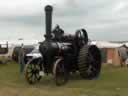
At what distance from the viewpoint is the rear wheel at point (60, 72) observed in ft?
44.5

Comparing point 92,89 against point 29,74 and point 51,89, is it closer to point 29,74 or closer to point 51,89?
point 51,89

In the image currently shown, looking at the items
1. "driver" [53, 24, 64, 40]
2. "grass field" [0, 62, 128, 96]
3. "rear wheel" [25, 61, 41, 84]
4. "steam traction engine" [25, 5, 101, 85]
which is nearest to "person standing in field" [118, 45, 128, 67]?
"steam traction engine" [25, 5, 101, 85]

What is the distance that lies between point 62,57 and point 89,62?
140 centimetres

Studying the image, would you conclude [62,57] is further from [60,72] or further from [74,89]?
[74,89]

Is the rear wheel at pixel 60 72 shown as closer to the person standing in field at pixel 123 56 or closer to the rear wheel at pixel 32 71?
the rear wheel at pixel 32 71

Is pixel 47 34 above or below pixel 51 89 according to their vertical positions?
above

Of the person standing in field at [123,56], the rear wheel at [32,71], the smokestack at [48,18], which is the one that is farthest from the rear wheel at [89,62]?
the person standing in field at [123,56]

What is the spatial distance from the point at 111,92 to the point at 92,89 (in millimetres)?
981

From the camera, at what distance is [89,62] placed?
15336 mm

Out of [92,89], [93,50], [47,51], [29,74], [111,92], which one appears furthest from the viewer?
[93,50]

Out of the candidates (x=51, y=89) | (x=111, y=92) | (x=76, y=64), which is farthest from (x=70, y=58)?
(x=111, y=92)

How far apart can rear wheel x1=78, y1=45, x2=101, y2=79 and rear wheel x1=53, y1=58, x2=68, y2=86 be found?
0.85 meters

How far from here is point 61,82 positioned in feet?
45.6

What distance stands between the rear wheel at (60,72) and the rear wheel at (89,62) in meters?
0.85
